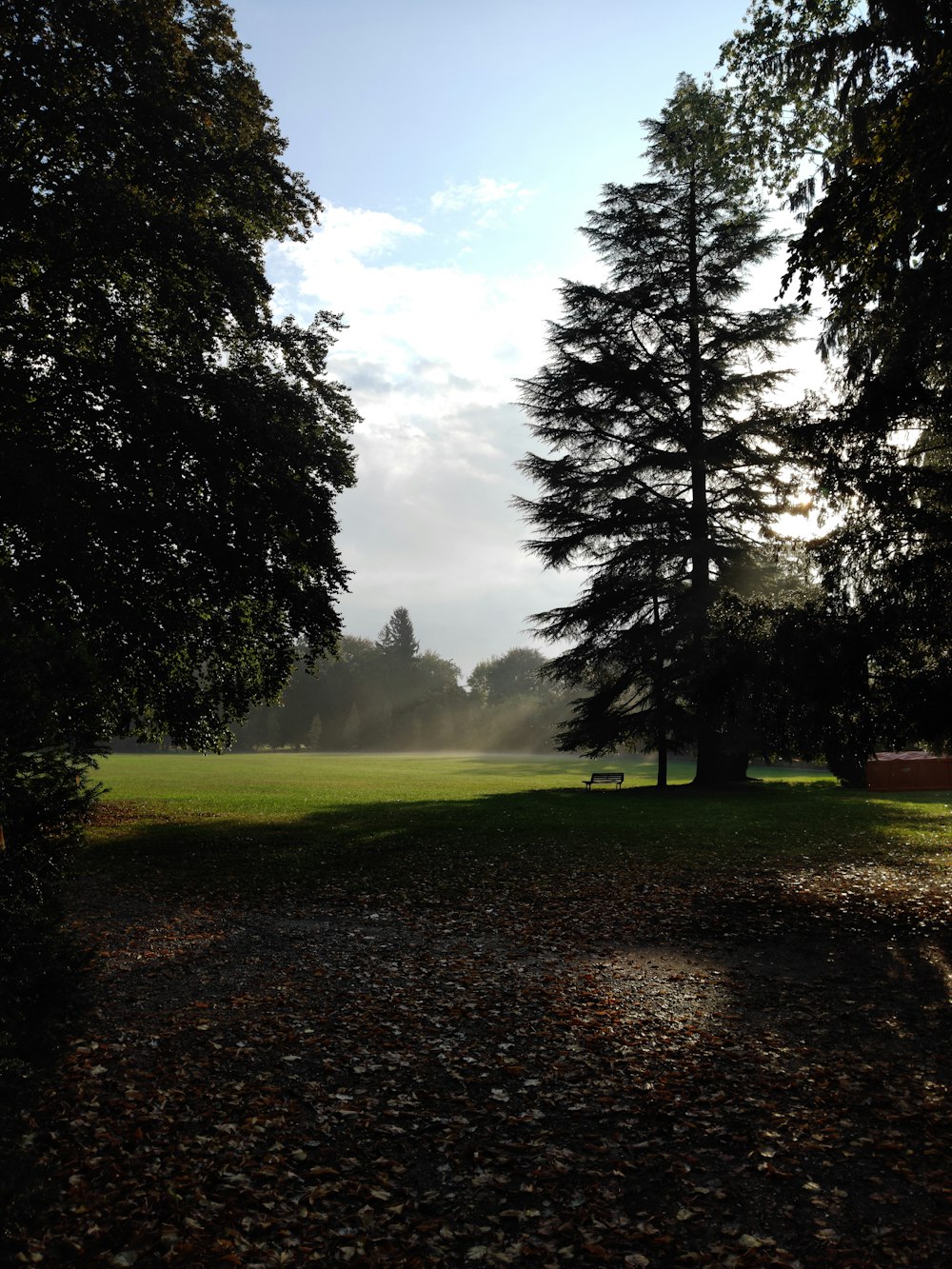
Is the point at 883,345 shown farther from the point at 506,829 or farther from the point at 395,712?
the point at 395,712

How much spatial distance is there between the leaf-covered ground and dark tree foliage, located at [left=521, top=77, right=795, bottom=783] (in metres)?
17.2

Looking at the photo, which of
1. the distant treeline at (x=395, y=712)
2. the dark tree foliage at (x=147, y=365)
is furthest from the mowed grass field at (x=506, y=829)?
the distant treeline at (x=395, y=712)

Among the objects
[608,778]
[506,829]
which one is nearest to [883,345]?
[506,829]

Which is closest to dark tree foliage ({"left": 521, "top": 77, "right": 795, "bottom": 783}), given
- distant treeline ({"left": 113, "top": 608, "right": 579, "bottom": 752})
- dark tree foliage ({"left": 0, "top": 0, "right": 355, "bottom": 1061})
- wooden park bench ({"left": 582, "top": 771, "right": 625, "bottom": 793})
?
wooden park bench ({"left": 582, "top": 771, "right": 625, "bottom": 793})

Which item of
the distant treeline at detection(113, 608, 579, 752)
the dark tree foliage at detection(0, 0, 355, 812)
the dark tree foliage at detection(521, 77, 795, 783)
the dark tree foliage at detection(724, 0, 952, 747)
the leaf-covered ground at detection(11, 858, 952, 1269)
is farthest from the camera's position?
the distant treeline at detection(113, 608, 579, 752)

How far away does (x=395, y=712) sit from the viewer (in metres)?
110

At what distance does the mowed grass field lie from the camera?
13.2 meters

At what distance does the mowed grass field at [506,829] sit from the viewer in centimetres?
1316

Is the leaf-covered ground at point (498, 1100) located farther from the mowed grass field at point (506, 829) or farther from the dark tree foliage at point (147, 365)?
the dark tree foliage at point (147, 365)

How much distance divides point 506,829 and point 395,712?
9510cm

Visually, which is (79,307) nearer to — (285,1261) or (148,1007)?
(148,1007)

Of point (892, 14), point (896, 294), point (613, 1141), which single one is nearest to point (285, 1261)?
point (613, 1141)

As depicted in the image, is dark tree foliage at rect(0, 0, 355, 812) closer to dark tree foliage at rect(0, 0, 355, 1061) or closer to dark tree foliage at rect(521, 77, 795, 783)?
dark tree foliage at rect(0, 0, 355, 1061)

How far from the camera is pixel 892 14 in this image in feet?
30.9
